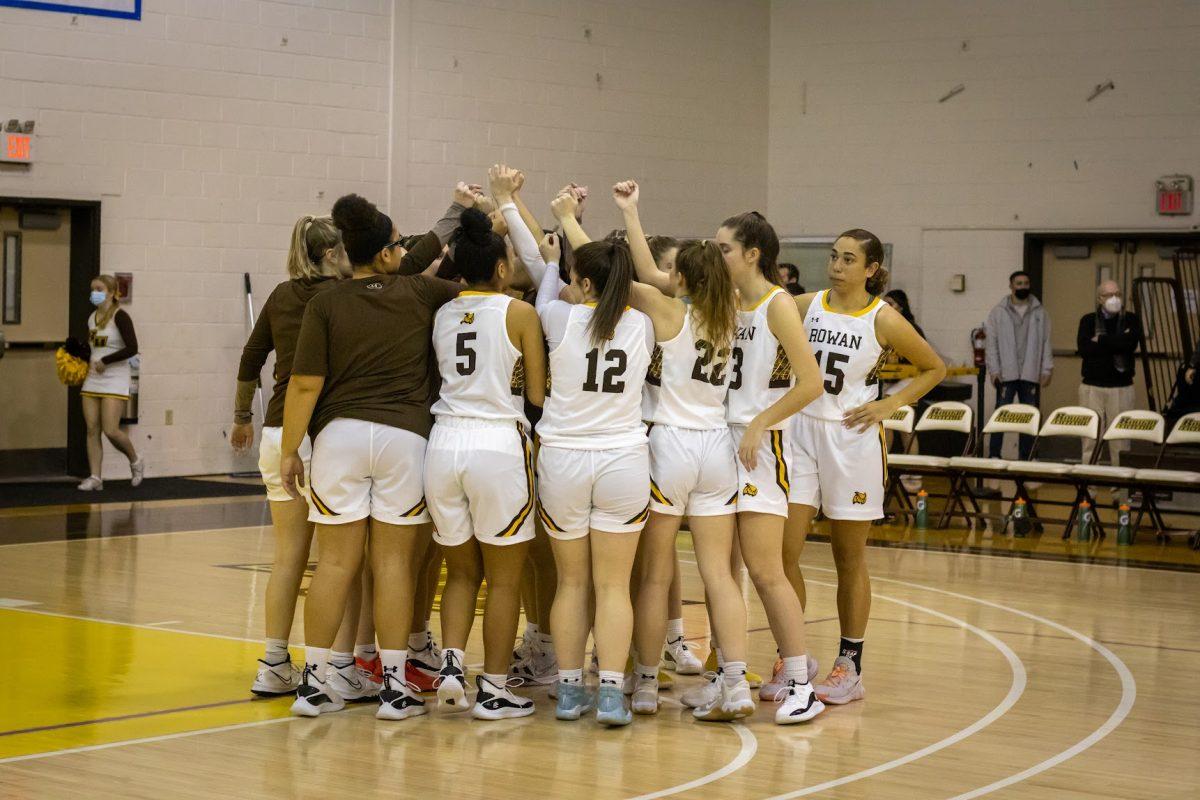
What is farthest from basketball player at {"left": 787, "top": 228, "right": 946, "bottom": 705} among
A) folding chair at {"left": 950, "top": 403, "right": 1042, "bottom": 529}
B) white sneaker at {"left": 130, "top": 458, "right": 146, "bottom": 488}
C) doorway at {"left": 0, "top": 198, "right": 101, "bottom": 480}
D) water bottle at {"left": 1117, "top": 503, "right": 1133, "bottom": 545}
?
doorway at {"left": 0, "top": 198, "right": 101, "bottom": 480}

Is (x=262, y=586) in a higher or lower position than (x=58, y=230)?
lower

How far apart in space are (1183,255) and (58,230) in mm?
10396

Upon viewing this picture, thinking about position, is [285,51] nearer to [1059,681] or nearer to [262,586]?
[262,586]

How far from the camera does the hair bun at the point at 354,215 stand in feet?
18.1

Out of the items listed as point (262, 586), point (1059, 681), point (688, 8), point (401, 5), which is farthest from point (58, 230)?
point (1059, 681)

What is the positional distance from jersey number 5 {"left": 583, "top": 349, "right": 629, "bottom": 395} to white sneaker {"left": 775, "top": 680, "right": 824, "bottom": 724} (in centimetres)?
124

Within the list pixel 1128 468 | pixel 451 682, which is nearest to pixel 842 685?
pixel 451 682

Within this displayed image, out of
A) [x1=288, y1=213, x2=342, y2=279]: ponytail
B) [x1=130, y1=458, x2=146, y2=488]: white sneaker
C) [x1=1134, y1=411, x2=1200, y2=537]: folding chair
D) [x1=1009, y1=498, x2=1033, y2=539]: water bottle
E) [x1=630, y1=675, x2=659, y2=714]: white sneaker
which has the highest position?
[x1=288, y1=213, x2=342, y2=279]: ponytail

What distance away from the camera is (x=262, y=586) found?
861 centimetres

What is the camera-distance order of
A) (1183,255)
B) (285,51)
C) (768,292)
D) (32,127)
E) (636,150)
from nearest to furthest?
(768,292), (32,127), (285,51), (1183,255), (636,150)

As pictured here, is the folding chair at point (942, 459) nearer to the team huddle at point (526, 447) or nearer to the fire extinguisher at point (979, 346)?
the fire extinguisher at point (979, 346)

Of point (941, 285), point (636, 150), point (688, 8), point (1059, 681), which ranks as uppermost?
point (688, 8)

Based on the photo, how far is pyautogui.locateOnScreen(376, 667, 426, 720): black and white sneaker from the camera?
5.52m

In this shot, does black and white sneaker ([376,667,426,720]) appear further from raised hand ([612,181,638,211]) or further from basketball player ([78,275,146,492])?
basketball player ([78,275,146,492])
